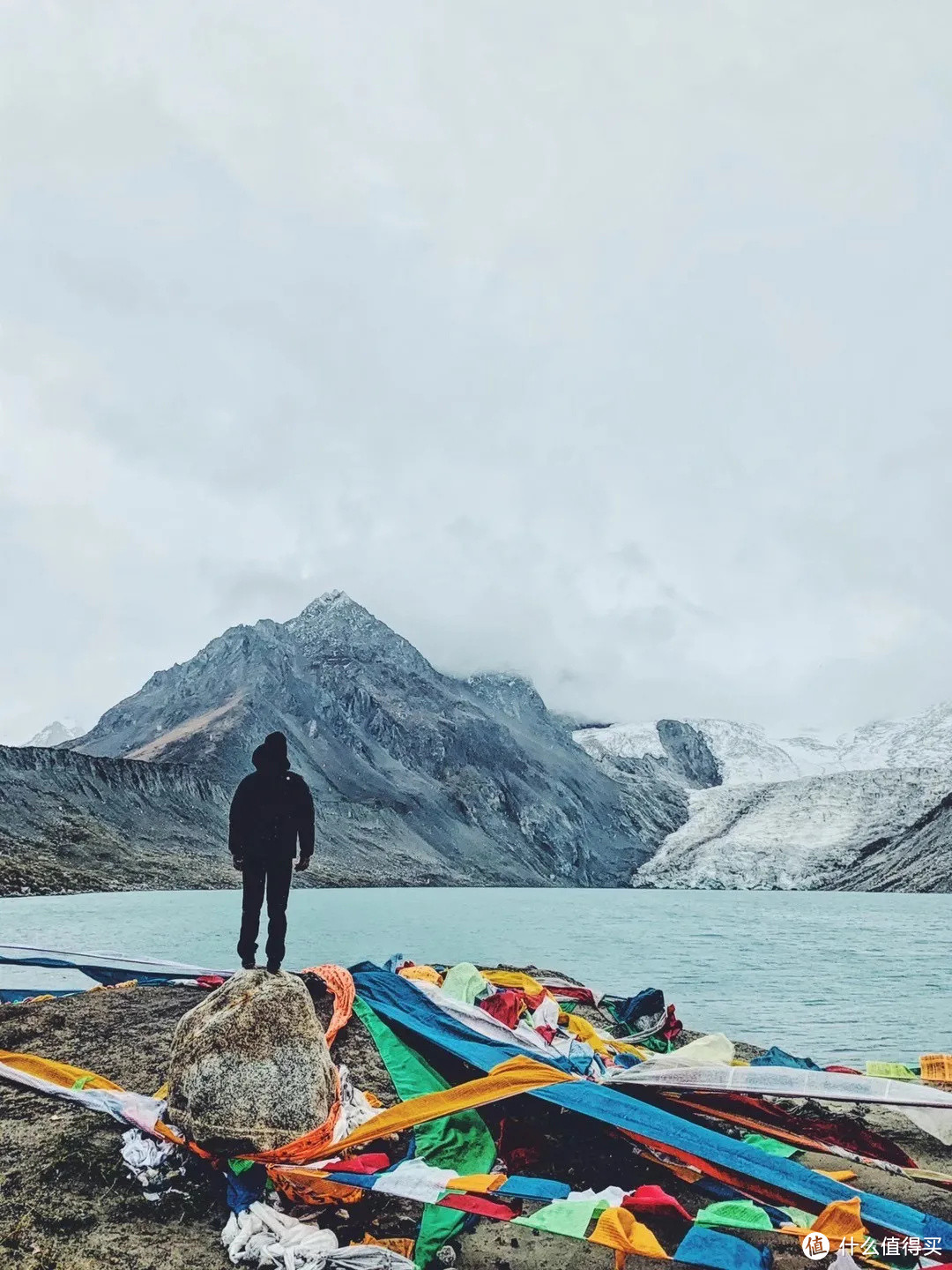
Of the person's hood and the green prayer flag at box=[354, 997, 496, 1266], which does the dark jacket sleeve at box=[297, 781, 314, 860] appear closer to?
the person's hood

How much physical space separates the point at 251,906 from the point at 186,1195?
3522mm

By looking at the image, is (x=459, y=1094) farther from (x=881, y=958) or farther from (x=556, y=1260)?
(x=881, y=958)

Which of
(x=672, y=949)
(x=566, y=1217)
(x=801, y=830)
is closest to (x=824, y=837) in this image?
(x=801, y=830)

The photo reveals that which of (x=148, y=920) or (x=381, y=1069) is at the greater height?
(x=381, y=1069)

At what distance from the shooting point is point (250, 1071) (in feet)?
20.5

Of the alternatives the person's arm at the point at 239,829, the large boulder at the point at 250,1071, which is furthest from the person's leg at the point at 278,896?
the large boulder at the point at 250,1071

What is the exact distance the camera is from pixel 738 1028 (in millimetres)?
18359

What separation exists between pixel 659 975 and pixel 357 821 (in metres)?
117

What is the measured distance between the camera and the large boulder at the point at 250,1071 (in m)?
6.01

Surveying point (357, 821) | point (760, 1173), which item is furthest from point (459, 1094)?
point (357, 821)

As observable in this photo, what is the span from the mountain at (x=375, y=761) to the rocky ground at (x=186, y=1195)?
122266mm

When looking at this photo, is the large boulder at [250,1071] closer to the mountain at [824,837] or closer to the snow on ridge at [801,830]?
the mountain at [824,837]

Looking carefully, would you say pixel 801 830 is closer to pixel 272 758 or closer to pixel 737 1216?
pixel 272 758

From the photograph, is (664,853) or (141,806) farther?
(664,853)
